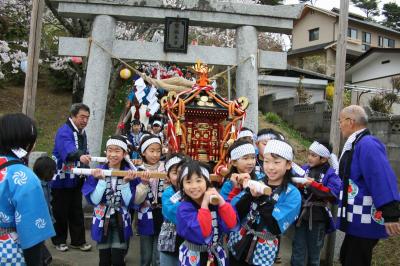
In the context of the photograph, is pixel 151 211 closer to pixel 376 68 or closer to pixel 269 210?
pixel 269 210

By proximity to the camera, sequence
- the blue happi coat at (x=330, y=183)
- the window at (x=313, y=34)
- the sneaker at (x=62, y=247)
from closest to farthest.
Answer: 1. the blue happi coat at (x=330, y=183)
2. the sneaker at (x=62, y=247)
3. the window at (x=313, y=34)

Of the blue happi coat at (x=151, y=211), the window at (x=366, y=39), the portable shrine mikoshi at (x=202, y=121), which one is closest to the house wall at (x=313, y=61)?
the window at (x=366, y=39)

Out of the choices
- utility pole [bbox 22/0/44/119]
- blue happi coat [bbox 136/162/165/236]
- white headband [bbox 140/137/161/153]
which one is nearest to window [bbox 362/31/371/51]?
utility pole [bbox 22/0/44/119]

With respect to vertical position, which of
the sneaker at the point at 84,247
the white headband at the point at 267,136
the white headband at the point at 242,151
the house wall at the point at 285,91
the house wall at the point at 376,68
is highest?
the house wall at the point at 376,68

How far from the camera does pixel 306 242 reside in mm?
4840

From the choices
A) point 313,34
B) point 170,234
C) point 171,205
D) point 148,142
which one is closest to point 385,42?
point 313,34

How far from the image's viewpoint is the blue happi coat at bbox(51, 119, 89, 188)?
545 centimetres

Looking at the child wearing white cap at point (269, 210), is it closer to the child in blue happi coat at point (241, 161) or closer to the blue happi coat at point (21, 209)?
the child in blue happi coat at point (241, 161)

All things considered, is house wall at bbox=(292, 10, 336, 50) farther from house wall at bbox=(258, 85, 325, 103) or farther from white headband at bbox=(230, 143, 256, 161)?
white headband at bbox=(230, 143, 256, 161)

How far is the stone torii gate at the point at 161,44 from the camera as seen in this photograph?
723 cm

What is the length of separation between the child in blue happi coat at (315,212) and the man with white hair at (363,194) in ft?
2.05

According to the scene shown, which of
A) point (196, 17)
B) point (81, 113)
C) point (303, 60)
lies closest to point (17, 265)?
point (81, 113)

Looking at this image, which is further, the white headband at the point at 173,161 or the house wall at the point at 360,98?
the house wall at the point at 360,98

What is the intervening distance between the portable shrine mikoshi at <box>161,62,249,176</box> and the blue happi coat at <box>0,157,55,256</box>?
3222mm
